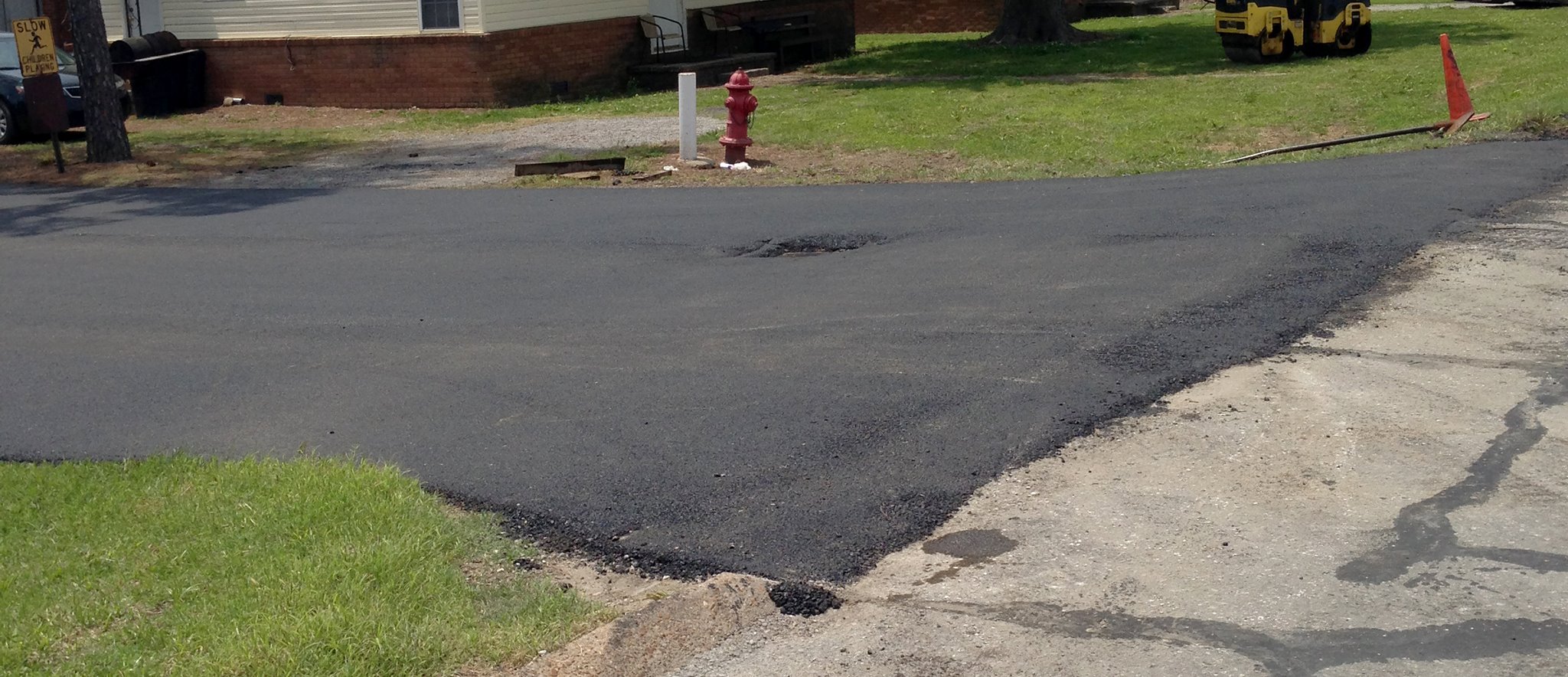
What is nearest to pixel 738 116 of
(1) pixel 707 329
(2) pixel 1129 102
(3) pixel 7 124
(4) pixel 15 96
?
(2) pixel 1129 102

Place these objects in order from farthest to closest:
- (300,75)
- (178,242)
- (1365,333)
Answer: (300,75)
(178,242)
(1365,333)

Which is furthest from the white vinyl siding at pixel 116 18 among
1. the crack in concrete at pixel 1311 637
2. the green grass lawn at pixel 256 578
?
the crack in concrete at pixel 1311 637

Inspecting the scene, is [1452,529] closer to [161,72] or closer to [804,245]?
[804,245]

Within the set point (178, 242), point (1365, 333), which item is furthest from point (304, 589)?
point (178, 242)

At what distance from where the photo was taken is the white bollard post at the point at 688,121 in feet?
52.9

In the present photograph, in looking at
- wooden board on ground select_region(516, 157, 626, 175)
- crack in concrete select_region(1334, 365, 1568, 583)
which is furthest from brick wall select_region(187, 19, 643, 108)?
crack in concrete select_region(1334, 365, 1568, 583)

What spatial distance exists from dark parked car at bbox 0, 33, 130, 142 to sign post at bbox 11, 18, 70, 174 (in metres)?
2.89

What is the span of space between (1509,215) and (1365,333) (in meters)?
3.49

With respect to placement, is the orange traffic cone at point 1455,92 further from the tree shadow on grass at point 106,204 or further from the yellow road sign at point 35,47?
the yellow road sign at point 35,47

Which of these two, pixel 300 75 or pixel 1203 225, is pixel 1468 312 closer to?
pixel 1203 225

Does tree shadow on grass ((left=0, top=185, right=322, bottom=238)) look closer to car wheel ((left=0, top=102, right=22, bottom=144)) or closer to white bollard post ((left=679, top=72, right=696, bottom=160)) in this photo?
white bollard post ((left=679, top=72, right=696, bottom=160))

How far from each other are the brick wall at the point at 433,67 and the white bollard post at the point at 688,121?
7.96 meters

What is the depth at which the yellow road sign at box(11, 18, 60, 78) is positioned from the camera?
17.4 m

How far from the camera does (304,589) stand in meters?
5.22
